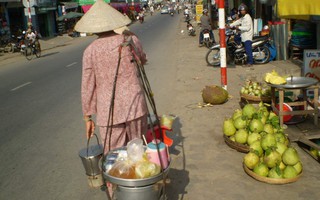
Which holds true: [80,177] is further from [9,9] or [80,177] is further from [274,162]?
[9,9]

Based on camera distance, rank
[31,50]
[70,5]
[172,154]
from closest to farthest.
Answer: [172,154], [31,50], [70,5]

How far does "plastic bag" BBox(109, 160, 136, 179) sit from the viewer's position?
8.98 ft

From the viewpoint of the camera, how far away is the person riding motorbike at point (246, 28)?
1048 centimetres

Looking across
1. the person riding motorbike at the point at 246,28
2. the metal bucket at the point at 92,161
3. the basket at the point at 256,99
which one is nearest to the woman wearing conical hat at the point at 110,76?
the metal bucket at the point at 92,161

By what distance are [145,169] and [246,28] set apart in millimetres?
8654

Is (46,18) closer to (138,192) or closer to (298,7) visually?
(298,7)

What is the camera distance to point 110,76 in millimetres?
3152

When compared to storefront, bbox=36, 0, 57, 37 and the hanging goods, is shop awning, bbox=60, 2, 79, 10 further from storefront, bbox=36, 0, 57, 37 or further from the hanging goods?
the hanging goods

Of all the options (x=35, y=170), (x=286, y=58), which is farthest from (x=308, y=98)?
(x=286, y=58)

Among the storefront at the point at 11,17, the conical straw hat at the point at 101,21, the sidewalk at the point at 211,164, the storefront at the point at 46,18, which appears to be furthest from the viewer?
the storefront at the point at 46,18

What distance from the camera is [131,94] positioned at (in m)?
3.16

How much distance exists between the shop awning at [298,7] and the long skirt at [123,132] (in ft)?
8.66

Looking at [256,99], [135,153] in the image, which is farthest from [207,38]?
[135,153]

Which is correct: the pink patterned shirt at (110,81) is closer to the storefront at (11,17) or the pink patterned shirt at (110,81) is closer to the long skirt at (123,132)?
the long skirt at (123,132)
